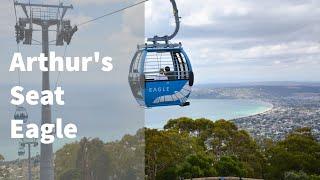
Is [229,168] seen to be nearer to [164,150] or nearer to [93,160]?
[164,150]

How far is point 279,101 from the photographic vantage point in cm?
4978

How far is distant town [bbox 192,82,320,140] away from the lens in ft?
105

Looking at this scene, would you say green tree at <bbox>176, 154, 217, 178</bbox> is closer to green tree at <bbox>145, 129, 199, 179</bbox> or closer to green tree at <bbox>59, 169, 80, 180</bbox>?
green tree at <bbox>145, 129, 199, 179</bbox>

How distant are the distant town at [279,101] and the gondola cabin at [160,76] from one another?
64.2 ft

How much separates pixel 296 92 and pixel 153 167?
39835mm

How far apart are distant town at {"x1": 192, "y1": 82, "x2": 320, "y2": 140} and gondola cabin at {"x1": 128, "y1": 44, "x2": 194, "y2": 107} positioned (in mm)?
19560

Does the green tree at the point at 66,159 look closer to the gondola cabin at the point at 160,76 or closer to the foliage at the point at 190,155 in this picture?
the foliage at the point at 190,155

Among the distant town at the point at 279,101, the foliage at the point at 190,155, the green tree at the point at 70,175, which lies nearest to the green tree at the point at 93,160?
the foliage at the point at 190,155

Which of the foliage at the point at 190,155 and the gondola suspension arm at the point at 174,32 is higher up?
the gondola suspension arm at the point at 174,32

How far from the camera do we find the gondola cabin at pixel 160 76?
6277 mm

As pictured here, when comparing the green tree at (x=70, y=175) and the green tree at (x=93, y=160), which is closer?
the green tree at (x=70, y=175)

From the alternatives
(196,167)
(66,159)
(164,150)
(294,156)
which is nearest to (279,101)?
(294,156)

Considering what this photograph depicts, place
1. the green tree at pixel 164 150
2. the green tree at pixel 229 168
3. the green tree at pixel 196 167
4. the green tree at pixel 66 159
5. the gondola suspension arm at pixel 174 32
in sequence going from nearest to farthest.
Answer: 1. the gondola suspension arm at pixel 174 32
2. the green tree at pixel 66 159
3. the green tree at pixel 196 167
4. the green tree at pixel 229 168
5. the green tree at pixel 164 150

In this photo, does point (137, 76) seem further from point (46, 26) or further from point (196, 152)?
point (196, 152)
